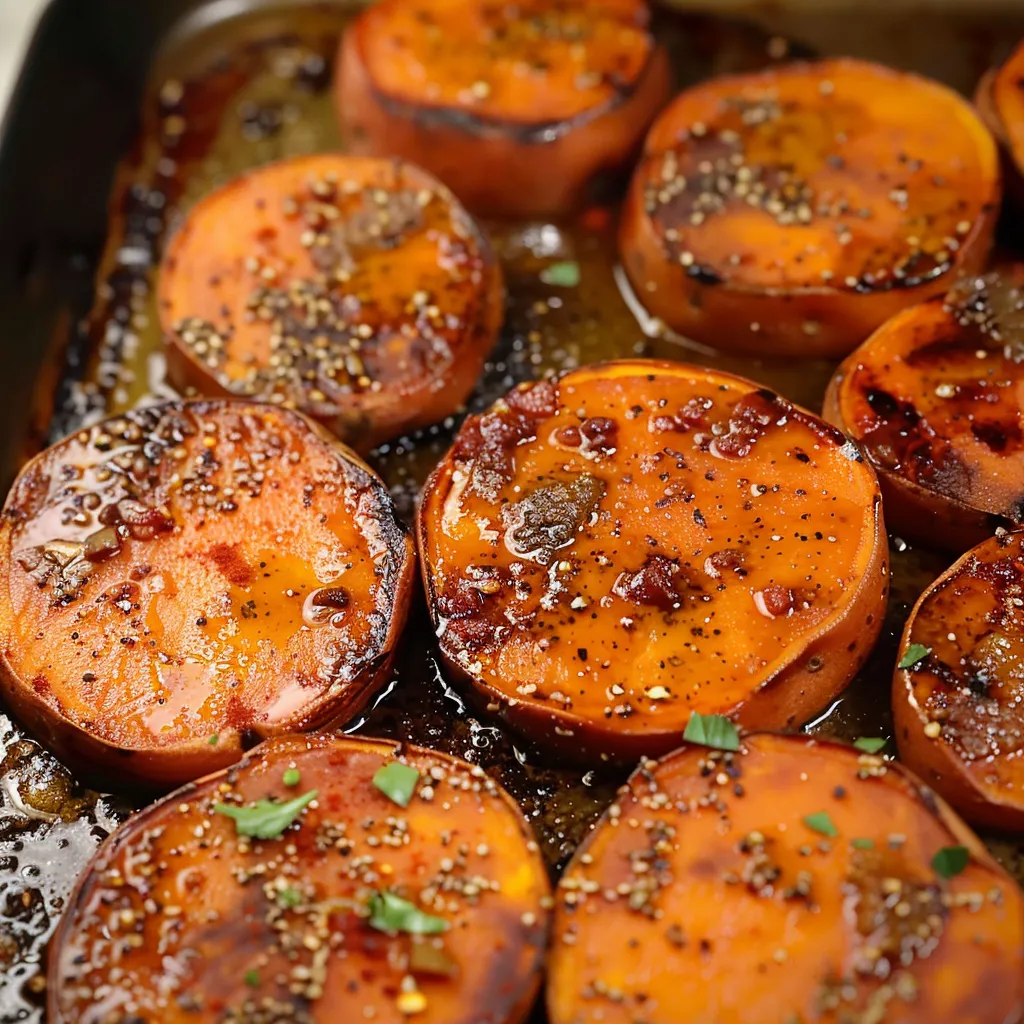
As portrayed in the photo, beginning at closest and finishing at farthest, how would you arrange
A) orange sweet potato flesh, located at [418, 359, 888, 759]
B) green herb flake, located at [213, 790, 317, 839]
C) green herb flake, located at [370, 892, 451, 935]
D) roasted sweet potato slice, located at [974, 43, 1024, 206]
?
green herb flake, located at [370, 892, 451, 935] → green herb flake, located at [213, 790, 317, 839] → orange sweet potato flesh, located at [418, 359, 888, 759] → roasted sweet potato slice, located at [974, 43, 1024, 206]

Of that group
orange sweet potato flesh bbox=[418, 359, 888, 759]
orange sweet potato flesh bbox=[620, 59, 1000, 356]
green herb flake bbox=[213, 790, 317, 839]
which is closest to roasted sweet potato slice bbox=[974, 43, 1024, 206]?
orange sweet potato flesh bbox=[620, 59, 1000, 356]

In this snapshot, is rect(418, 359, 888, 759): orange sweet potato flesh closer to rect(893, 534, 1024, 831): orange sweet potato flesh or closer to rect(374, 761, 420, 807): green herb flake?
rect(893, 534, 1024, 831): orange sweet potato flesh

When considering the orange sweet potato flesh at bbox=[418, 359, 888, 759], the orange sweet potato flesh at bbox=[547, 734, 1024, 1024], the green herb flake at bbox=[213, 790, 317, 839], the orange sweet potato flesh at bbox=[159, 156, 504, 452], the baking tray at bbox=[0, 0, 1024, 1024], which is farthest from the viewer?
the orange sweet potato flesh at bbox=[159, 156, 504, 452]

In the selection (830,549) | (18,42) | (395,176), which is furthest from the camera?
(18,42)

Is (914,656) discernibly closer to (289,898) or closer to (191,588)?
(289,898)

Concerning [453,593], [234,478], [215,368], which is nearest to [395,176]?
[215,368]

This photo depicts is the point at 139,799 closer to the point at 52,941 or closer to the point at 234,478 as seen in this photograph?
the point at 52,941
